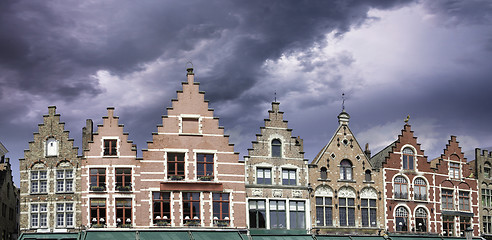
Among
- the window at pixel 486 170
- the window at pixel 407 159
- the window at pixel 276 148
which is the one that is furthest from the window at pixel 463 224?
the window at pixel 276 148

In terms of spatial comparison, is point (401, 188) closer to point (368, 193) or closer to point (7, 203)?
point (368, 193)

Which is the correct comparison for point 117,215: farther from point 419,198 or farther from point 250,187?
point 419,198

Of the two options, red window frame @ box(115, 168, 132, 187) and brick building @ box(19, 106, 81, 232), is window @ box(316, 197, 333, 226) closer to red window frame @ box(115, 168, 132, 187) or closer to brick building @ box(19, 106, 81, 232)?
red window frame @ box(115, 168, 132, 187)

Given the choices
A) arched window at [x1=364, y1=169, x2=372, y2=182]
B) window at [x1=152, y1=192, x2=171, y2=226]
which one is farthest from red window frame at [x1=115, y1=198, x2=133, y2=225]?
arched window at [x1=364, y1=169, x2=372, y2=182]

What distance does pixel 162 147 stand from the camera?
43750 millimetres

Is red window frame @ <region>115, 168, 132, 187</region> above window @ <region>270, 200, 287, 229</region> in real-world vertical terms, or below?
above

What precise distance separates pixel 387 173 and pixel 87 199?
71.5 ft

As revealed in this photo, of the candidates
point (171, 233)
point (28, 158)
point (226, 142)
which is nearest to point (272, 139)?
point (226, 142)

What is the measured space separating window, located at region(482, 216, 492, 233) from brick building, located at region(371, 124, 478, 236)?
142 centimetres

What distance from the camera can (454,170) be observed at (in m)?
52.2

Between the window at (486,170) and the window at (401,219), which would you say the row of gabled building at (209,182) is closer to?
the window at (401,219)

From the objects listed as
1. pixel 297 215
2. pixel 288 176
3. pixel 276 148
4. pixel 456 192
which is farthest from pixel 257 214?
pixel 456 192

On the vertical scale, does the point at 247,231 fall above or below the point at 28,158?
below

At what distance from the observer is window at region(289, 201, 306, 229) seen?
45.5m
